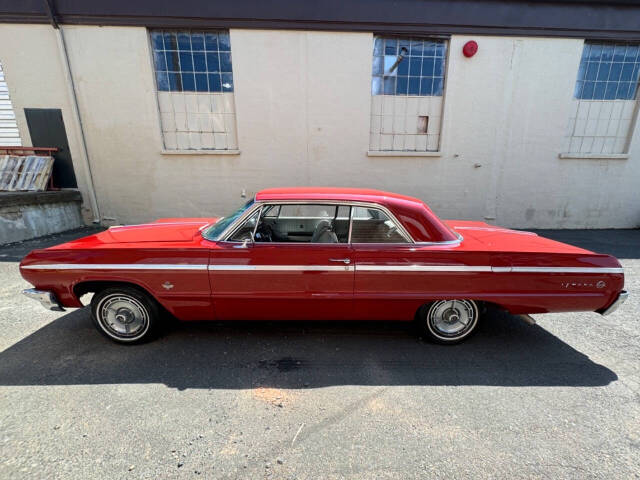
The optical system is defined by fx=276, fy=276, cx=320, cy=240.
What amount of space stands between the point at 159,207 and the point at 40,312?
16.1 ft

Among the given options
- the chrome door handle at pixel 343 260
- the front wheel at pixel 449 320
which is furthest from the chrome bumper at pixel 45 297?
the front wheel at pixel 449 320

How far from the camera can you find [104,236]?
2898mm

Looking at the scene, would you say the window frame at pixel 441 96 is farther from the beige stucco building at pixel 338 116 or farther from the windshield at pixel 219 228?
the windshield at pixel 219 228

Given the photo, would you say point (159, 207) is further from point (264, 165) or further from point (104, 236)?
point (104, 236)

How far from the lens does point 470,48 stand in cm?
686

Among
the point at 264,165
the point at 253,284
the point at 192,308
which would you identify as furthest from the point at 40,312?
the point at 264,165

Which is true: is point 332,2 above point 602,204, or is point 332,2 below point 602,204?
above

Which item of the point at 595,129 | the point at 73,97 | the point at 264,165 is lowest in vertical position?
the point at 264,165

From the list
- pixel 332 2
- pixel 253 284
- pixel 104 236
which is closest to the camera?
pixel 253 284

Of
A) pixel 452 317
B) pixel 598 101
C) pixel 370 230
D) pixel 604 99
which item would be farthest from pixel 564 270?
pixel 604 99

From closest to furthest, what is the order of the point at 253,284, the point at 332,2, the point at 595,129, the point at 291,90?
1. the point at 253,284
2. the point at 332,2
3. the point at 291,90
4. the point at 595,129

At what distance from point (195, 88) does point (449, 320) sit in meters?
7.90

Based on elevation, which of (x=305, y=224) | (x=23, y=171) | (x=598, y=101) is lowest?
(x=305, y=224)

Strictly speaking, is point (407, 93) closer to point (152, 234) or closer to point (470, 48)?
point (470, 48)
